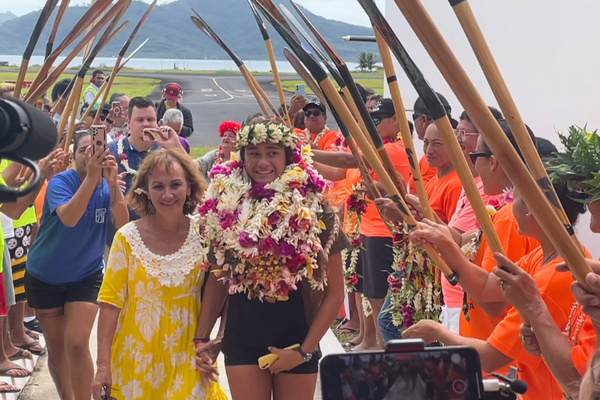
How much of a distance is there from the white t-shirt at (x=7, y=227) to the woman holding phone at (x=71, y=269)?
1200mm

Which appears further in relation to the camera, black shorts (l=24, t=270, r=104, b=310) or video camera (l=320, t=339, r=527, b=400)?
black shorts (l=24, t=270, r=104, b=310)

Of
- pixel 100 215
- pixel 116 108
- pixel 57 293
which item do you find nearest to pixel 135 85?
pixel 116 108

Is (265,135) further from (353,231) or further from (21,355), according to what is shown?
(21,355)

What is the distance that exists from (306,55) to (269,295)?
1.20 meters

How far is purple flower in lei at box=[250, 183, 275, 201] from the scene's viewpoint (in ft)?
11.5

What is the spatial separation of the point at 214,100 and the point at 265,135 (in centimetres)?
3037

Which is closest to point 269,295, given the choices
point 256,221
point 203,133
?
point 256,221

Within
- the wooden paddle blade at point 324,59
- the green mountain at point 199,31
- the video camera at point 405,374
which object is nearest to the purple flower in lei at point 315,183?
the wooden paddle blade at point 324,59

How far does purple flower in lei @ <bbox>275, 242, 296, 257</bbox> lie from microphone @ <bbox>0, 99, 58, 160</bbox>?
1.86 meters

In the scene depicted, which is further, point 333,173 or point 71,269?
point 333,173

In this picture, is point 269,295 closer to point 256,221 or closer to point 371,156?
point 256,221

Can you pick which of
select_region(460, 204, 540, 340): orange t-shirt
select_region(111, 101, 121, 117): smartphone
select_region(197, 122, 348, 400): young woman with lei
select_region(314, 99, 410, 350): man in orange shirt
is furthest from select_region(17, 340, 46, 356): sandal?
select_region(460, 204, 540, 340): orange t-shirt

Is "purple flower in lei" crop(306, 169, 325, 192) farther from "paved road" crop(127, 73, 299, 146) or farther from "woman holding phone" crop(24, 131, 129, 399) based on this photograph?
"paved road" crop(127, 73, 299, 146)

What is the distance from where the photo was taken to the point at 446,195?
426cm
